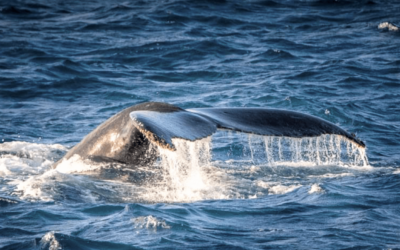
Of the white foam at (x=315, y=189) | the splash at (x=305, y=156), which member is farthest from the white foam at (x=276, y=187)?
the splash at (x=305, y=156)

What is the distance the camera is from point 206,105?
41.7 ft

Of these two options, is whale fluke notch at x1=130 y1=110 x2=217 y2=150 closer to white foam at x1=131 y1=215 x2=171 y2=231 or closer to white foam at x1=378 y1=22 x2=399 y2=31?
white foam at x1=131 y1=215 x2=171 y2=231

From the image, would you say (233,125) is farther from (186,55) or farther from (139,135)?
(186,55)

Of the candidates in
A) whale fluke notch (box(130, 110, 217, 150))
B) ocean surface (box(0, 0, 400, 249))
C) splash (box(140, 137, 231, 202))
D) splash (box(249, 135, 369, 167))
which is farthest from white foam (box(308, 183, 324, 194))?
whale fluke notch (box(130, 110, 217, 150))

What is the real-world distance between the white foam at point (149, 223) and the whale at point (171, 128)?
66cm

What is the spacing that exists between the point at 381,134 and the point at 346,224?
5179 mm

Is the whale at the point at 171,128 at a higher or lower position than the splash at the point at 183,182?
higher

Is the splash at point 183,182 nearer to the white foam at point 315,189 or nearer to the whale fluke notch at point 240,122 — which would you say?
the whale fluke notch at point 240,122

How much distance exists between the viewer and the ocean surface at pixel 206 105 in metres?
5.63

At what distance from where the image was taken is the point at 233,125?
19.4ft

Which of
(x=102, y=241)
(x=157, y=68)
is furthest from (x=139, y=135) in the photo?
(x=157, y=68)

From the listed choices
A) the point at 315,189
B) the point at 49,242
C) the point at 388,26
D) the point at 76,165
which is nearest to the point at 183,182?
the point at 76,165

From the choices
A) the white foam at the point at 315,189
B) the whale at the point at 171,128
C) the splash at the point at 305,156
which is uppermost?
the whale at the point at 171,128

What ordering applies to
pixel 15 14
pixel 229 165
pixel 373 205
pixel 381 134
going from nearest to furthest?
pixel 373 205
pixel 229 165
pixel 381 134
pixel 15 14
